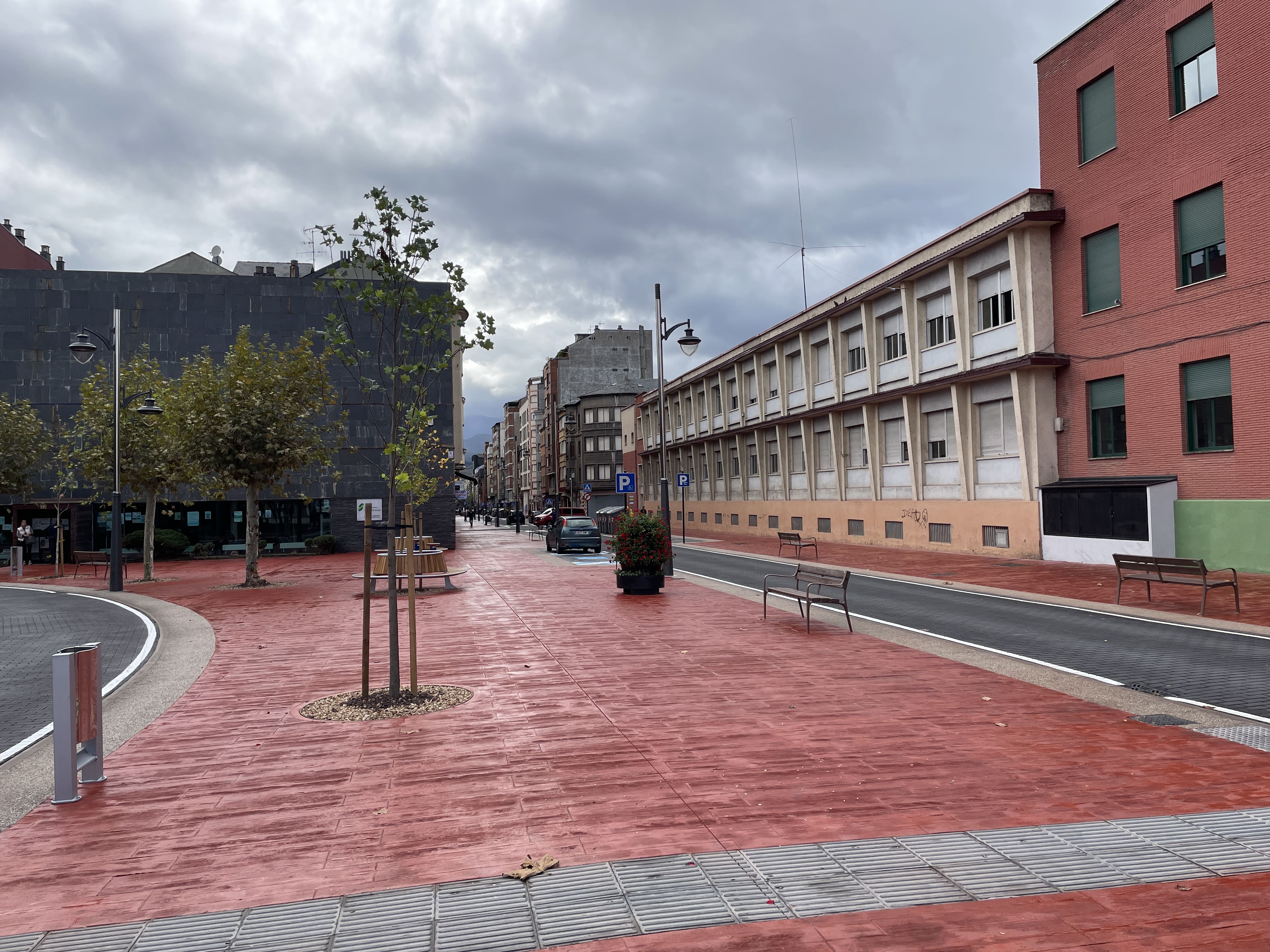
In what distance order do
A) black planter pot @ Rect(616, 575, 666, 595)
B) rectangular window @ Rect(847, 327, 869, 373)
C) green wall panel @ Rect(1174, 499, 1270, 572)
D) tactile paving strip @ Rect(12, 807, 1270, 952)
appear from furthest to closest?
rectangular window @ Rect(847, 327, 869, 373), green wall panel @ Rect(1174, 499, 1270, 572), black planter pot @ Rect(616, 575, 666, 595), tactile paving strip @ Rect(12, 807, 1270, 952)

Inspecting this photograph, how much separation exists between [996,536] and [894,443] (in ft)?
24.4

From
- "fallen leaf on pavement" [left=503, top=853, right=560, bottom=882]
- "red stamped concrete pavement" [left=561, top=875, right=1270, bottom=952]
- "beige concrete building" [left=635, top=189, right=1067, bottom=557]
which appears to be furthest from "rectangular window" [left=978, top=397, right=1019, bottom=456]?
"fallen leaf on pavement" [left=503, top=853, right=560, bottom=882]

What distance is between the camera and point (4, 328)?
3788cm

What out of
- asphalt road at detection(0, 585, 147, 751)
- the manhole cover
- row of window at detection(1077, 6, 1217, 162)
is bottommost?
the manhole cover

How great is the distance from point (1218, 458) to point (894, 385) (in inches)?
538

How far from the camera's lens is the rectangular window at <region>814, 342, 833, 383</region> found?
38406 mm

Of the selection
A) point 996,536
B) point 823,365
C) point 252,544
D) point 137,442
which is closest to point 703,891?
point 252,544

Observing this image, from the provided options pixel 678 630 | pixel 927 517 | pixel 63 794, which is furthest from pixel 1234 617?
pixel 927 517

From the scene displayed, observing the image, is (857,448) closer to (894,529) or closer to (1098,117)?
(894,529)

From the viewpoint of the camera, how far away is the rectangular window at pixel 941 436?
29453 mm

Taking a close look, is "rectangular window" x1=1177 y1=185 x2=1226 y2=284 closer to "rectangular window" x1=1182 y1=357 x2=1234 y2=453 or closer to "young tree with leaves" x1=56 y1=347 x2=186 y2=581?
"rectangular window" x1=1182 y1=357 x2=1234 y2=453

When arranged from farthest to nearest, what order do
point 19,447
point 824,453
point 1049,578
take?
point 824,453 < point 19,447 < point 1049,578

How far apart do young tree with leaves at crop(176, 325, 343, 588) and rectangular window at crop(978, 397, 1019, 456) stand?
65.9 ft

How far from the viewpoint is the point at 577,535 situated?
108ft
